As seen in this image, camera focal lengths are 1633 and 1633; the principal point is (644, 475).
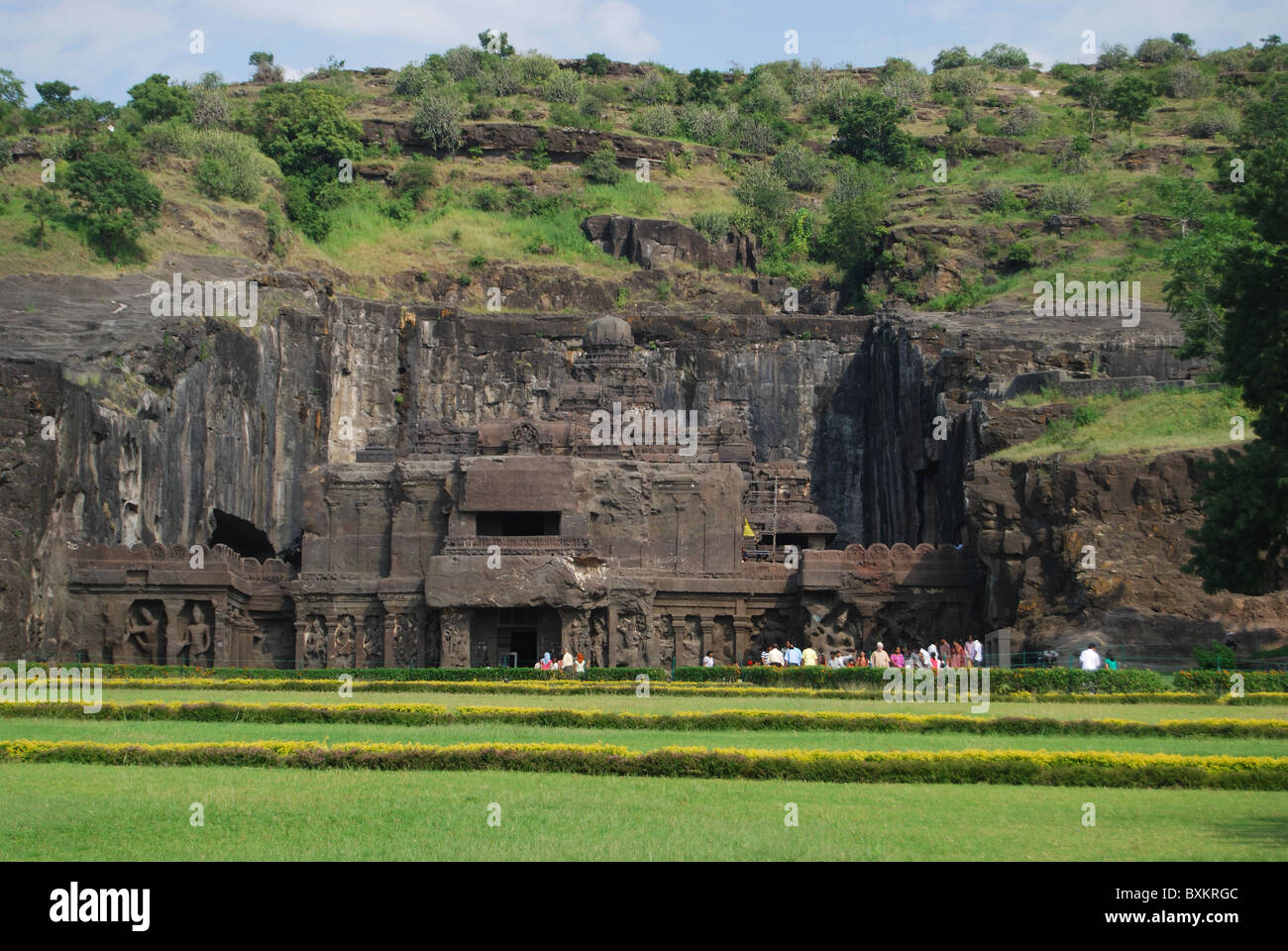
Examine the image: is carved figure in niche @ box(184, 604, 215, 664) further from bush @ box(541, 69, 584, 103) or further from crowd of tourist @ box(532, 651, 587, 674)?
bush @ box(541, 69, 584, 103)

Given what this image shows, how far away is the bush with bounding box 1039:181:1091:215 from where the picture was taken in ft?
290

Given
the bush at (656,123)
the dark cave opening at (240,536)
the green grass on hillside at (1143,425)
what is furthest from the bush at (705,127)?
the green grass on hillside at (1143,425)

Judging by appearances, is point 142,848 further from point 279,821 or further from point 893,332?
point 893,332

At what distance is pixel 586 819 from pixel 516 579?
32153 millimetres

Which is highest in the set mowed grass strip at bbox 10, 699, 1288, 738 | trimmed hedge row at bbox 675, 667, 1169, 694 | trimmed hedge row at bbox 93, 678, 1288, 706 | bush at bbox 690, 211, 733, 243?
bush at bbox 690, 211, 733, 243

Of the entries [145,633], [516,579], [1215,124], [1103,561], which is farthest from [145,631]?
[1215,124]

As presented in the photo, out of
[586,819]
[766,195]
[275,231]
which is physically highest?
[766,195]

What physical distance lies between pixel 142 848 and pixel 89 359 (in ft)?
137

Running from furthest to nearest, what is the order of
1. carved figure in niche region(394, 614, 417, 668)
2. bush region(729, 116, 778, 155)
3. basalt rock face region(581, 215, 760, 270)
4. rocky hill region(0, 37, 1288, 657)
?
bush region(729, 116, 778, 155) → basalt rock face region(581, 215, 760, 270) → carved figure in niche region(394, 614, 417, 668) → rocky hill region(0, 37, 1288, 657)

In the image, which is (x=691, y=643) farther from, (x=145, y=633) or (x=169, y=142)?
(x=169, y=142)

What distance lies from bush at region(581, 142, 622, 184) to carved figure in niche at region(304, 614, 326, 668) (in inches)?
2051

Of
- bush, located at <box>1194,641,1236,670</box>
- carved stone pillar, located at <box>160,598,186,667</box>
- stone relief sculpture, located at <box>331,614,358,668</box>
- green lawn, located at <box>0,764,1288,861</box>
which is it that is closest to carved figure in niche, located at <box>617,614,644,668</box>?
stone relief sculpture, located at <box>331,614,358,668</box>

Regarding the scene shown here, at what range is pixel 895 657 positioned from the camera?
A: 42.1 m

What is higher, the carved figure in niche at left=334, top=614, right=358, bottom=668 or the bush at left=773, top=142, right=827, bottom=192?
the bush at left=773, top=142, right=827, bottom=192
